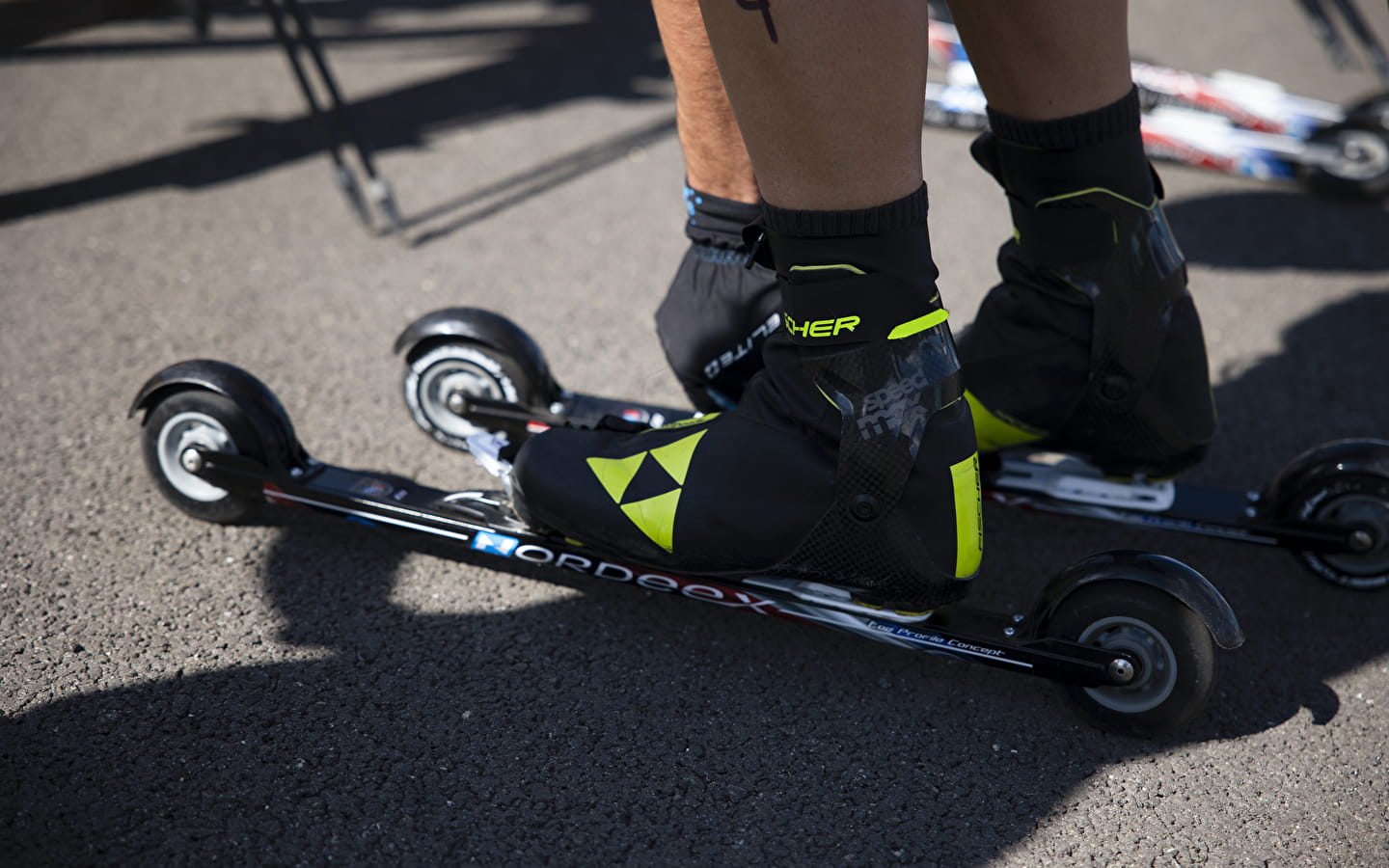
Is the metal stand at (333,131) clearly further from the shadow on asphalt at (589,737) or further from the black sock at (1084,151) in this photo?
the black sock at (1084,151)

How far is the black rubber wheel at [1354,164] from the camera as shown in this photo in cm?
304

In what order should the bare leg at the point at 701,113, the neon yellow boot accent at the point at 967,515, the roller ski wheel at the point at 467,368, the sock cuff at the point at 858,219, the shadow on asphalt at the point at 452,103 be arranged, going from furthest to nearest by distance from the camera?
the shadow on asphalt at the point at 452,103, the roller ski wheel at the point at 467,368, the bare leg at the point at 701,113, the neon yellow boot accent at the point at 967,515, the sock cuff at the point at 858,219

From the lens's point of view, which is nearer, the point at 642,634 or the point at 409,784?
the point at 409,784

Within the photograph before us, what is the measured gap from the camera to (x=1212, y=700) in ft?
4.82

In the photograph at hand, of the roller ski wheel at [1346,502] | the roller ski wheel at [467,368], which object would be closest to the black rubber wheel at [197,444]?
the roller ski wheel at [467,368]

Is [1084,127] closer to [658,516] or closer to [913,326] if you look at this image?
[913,326]

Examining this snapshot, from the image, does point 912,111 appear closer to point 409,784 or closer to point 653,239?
point 409,784

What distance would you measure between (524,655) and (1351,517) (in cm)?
130

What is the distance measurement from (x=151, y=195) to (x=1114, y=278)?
2854 mm

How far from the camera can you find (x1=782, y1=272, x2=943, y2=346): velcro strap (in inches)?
48.9

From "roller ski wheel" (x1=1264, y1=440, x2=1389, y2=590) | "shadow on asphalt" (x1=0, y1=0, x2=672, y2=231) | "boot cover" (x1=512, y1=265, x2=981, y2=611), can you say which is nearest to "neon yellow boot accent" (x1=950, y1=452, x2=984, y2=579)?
"boot cover" (x1=512, y1=265, x2=981, y2=611)

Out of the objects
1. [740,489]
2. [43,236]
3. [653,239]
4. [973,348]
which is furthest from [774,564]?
[43,236]

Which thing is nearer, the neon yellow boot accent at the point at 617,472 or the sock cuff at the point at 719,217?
the neon yellow boot accent at the point at 617,472

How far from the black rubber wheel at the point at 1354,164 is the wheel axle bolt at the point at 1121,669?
2.43 m
